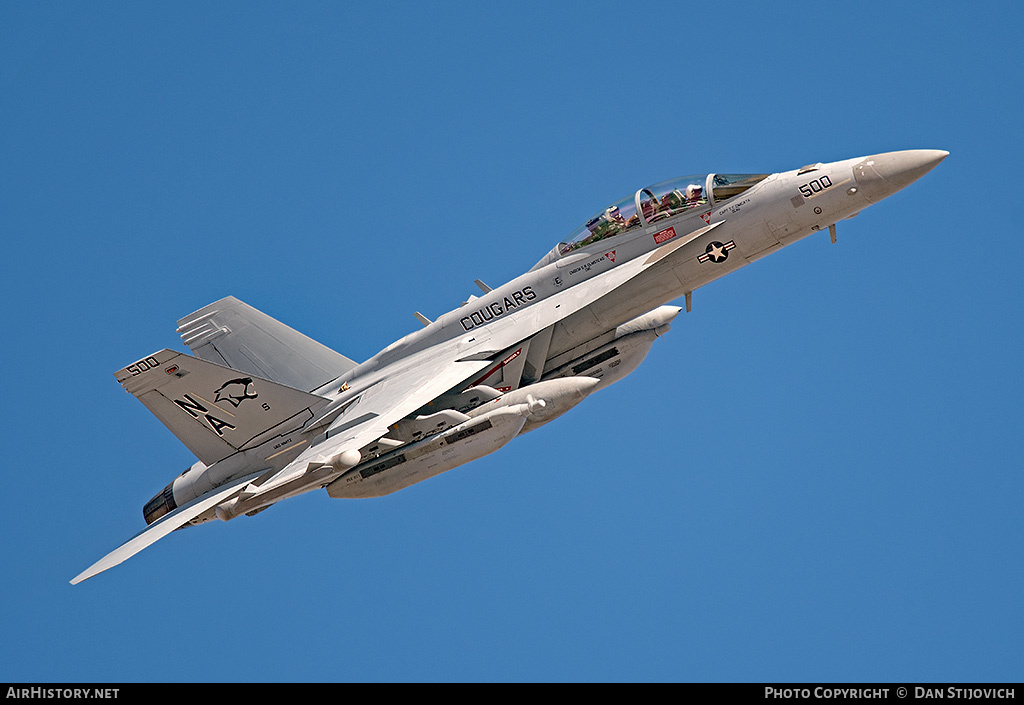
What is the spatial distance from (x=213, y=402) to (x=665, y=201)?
24.2ft

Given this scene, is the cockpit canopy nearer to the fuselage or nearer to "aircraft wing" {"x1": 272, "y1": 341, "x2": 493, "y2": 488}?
the fuselage

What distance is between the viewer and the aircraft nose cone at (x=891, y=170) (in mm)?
17484

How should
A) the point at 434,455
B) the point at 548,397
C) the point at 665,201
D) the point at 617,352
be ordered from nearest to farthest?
the point at 548,397
the point at 434,455
the point at 665,201
the point at 617,352

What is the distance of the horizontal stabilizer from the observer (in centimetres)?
1745

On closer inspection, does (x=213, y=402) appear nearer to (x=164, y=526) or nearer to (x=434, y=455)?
(x=164, y=526)

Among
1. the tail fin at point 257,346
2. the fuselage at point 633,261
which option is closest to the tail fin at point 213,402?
the fuselage at point 633,261

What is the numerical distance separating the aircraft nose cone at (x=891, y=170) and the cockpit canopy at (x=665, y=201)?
1.47 m

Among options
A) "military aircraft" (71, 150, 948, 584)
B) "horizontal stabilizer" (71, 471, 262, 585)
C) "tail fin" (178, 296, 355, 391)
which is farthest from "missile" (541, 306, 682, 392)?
"horizontal stabilizer" (71, 471, 262, 585)

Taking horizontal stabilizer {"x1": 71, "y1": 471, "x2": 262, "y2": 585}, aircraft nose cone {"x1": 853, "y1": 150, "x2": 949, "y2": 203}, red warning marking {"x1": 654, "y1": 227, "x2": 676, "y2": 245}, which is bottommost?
horizontal stabilizer {"x1": 71, "y1": 471, "x2": 262, "y2": 585}

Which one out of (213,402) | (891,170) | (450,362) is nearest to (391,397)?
(450,362)

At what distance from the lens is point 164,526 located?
717 inches

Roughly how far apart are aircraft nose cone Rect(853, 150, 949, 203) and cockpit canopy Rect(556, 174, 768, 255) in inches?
57.7

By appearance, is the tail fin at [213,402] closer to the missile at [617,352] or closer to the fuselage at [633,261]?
the fuselage at [633,261]
